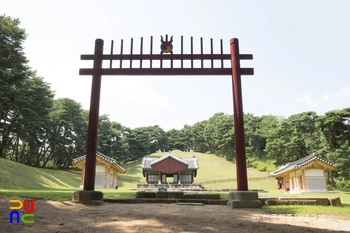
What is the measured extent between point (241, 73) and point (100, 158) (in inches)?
791

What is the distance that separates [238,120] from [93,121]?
4.72m

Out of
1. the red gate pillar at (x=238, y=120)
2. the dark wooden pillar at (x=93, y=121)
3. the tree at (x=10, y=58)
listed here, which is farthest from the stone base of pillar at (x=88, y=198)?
the tree at (x=10, y=58)

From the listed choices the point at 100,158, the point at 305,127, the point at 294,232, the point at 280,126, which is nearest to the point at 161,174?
the point at 100,158

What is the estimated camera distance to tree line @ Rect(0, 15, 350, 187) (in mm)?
23406

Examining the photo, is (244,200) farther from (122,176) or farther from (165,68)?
(122,176)

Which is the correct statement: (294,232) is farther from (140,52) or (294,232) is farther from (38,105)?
(38,105)

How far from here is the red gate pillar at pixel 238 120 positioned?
768cm

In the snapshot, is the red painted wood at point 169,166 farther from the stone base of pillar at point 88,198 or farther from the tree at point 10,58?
the stone base of pillar at point 88,198

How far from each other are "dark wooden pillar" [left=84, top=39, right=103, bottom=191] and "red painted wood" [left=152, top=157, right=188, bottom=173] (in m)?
28.0

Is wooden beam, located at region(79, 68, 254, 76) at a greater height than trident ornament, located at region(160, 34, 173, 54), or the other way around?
trident ornament, located at region(160, 34, 173, 54)

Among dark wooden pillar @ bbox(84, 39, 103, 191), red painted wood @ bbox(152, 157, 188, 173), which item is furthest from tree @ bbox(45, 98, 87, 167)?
dark wooden pillar @ bbox(84, 39, 103, 191)

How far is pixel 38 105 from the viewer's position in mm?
36906

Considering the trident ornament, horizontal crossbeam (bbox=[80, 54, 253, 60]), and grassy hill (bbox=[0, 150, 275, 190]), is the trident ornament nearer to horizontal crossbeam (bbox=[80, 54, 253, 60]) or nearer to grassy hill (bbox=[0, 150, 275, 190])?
horizontal crossbeam (bbox=[80, 54, 253, 60])

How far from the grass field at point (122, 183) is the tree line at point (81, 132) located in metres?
4.83
